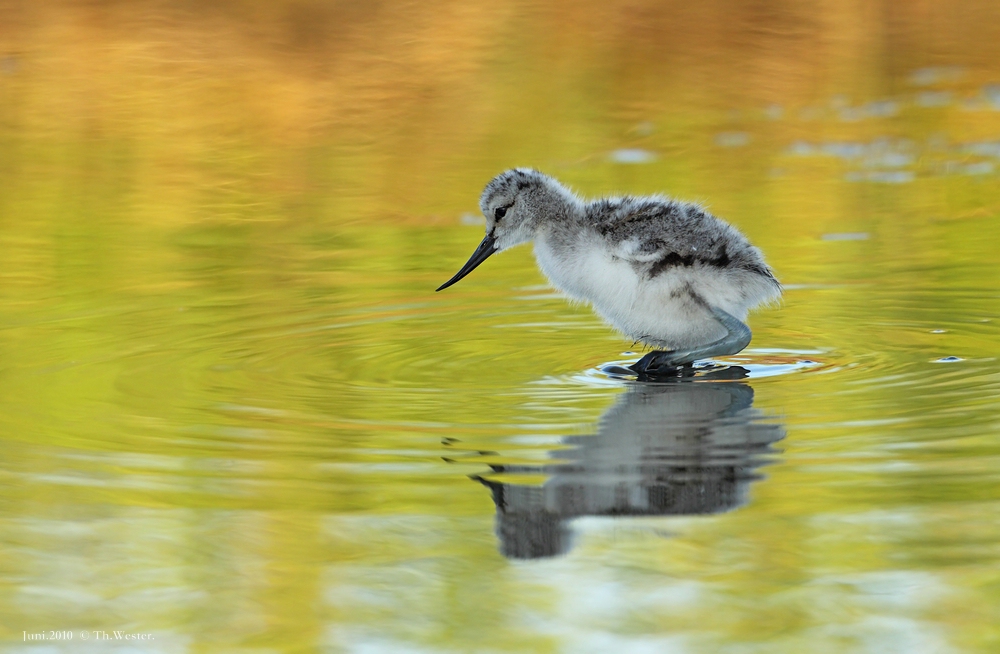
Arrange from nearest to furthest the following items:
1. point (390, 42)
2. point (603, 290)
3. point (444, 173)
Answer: point (603, 290)
point (444, 173)
point (390, 42)

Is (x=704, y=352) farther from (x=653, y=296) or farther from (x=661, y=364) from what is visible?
(x=653, y=296)

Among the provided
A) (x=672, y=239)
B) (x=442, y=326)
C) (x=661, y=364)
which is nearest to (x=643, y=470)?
(x=661, y=364)

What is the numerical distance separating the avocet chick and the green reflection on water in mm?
243

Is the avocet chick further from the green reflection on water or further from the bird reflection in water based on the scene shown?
the bird reflection in water

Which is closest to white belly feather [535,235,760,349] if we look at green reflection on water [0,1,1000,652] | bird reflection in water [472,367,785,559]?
green reflection on water [0,1,1000,652]

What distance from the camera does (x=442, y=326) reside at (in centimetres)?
676

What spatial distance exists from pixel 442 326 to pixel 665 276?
119 cm

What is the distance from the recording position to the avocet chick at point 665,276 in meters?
5.94

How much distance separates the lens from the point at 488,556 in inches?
160

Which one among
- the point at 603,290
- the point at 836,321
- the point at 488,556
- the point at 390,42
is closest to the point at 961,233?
the point at 836,321

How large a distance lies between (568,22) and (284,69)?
2643 mm

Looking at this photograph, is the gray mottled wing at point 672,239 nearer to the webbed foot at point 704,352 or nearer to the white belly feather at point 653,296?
the white belly feather at point 653,296

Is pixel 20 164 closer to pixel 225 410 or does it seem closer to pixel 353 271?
pixel 353 271

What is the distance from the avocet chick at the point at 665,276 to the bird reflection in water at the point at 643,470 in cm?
53
